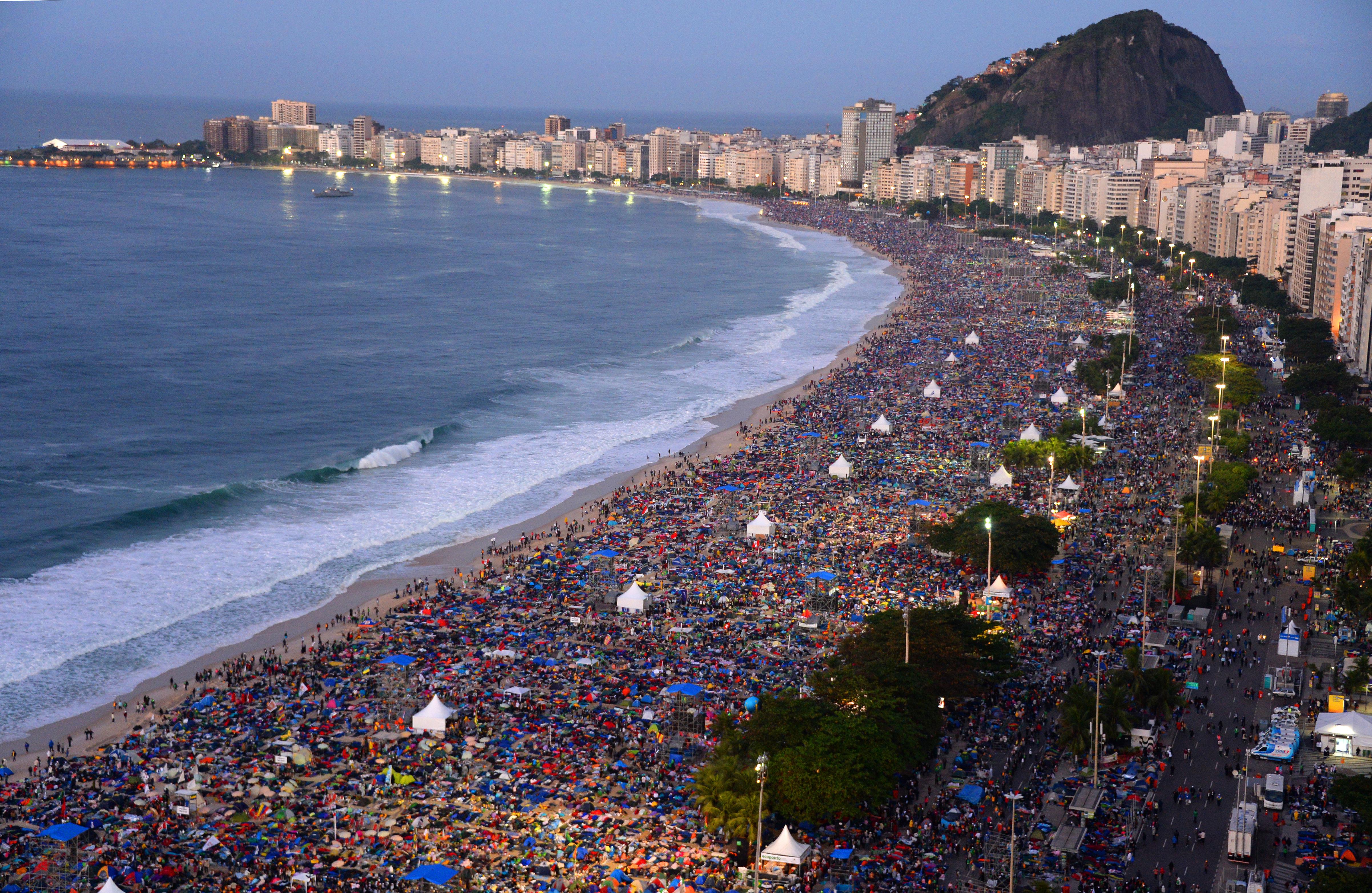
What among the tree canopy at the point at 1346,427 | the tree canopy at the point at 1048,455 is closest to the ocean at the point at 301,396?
the tree canopy at the point at 1048,455

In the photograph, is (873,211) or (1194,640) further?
(873,211)

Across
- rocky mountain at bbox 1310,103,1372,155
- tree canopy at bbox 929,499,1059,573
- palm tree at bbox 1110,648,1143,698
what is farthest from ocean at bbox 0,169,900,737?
rocky mountain at bbox 1310,103,1372,155

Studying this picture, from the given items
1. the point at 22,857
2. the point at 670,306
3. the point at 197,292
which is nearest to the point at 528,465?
the point at 22,857

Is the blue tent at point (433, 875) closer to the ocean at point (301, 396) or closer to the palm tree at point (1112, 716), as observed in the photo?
the ocean at point (301, 396)

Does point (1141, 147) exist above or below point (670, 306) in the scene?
above

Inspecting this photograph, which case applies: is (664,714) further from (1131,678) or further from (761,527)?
(761,527)

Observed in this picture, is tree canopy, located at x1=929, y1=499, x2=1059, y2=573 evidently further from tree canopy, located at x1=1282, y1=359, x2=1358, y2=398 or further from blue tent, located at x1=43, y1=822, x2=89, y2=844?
tree canopy, located at x1=1282, y1=359, x2=1358, y2=398

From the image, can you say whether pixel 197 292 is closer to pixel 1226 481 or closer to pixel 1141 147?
pixel 1226 481
